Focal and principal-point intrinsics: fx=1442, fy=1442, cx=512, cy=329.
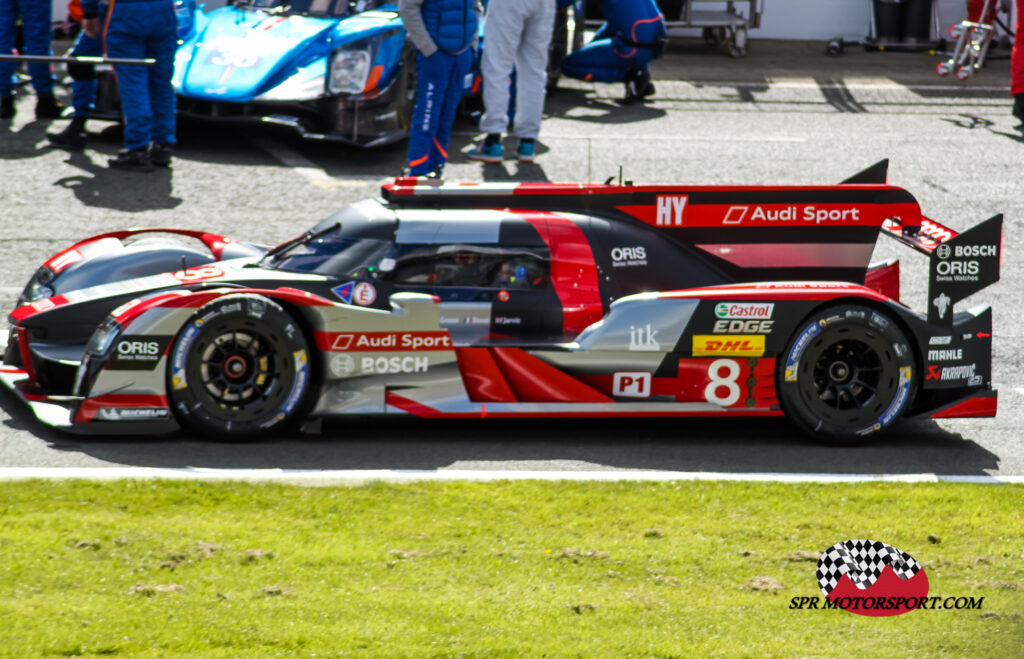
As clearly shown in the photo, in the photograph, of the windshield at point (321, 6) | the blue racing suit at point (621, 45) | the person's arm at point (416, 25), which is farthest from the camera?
the blue racing suit at point (621, 45)

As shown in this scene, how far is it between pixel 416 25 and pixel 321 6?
2.27 m

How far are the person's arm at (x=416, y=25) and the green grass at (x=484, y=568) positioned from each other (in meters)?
5.36

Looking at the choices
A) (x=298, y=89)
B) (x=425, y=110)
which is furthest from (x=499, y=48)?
(x=298, y=89)

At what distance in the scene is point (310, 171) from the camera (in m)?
11.4

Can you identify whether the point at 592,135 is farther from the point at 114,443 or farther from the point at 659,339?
the point at 114,443

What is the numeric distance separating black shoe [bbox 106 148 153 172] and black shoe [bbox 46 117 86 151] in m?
0.69

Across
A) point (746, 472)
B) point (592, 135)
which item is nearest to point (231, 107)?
point (592, 135)

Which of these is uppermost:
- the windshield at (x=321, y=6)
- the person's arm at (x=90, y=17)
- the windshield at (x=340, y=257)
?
the windshield at (x=321, y=6)

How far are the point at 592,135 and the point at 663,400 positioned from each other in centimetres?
656

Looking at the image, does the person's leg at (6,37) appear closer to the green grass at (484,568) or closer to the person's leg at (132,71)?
the person's leg at (132,71)

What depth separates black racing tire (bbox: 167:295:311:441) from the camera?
630 cm

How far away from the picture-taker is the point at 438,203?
7.11m

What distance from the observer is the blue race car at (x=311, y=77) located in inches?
449

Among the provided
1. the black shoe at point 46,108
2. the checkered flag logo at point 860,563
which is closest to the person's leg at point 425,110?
the black shoe at point 46,108
